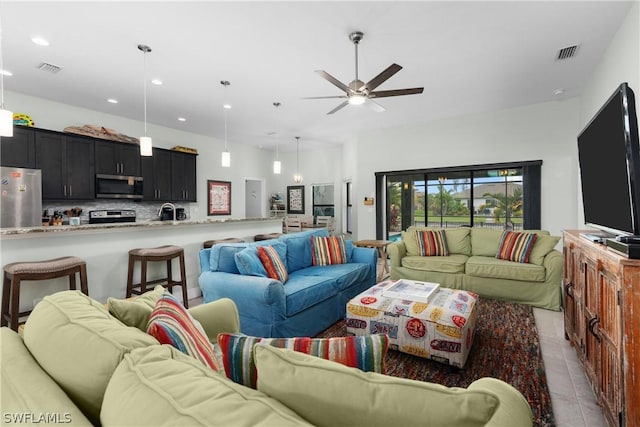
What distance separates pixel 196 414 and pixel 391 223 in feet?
21.6

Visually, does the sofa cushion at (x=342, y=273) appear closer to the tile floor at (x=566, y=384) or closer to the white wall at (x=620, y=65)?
the tile floor at (x=566, y=384)

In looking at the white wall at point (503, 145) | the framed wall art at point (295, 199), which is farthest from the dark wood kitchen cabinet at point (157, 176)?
the white wall at point (503, 145)

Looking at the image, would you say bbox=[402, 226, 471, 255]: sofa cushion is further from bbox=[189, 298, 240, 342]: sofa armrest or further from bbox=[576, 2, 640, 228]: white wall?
bbox=[189, 298, 240, 342]: sofa armrest

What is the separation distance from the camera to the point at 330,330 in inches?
120

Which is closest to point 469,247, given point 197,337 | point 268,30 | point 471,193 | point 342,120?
point 471,193

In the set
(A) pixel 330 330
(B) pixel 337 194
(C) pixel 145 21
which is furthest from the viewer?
(B) pixel 337 194

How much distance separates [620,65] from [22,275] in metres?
5.60

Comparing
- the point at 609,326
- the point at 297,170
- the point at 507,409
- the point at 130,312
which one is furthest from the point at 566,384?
the point at 297,170

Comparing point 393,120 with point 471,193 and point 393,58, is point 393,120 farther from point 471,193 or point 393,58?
point 393,58

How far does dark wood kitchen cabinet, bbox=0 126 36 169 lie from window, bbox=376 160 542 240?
5.80m

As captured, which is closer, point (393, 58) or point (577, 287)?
point (577, 287)

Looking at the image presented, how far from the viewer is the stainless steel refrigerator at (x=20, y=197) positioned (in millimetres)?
3932

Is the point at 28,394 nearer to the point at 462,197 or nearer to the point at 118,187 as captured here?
the point at 118,187

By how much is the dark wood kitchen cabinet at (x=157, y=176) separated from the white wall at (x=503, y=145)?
4.13 metres
